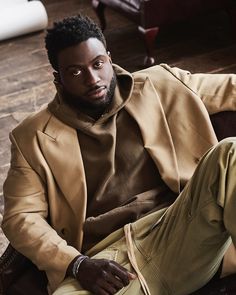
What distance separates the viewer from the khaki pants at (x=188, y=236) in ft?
4.26

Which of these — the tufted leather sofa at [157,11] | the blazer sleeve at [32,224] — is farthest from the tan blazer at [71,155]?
the tufted leather sofa at [157,11]

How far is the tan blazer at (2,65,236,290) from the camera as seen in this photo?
4.96 feet

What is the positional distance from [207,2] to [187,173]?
210 centimetres

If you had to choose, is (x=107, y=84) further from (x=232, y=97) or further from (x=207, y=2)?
(x=207, y=2)

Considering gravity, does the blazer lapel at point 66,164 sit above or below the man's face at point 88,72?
below

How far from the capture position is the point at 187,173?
1.60 metres

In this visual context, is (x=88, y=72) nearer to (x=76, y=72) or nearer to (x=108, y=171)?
(x=76, y=72)

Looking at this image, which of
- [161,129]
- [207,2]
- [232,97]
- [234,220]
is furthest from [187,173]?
[207,2]

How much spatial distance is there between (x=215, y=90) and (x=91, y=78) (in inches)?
13.9

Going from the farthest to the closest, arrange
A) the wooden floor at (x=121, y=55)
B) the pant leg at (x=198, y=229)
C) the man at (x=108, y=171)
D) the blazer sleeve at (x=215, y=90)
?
the wooden floor at (x=121, y=55), the blazer sleeve at (x=215, y=90), the man at (x=108, y=171), the pant leg at (x=198, y=229)

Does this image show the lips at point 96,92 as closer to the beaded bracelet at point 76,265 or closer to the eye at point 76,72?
the eye at point 76,72

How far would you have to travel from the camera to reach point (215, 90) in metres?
1.64

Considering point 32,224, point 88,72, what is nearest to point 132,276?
point 32,224

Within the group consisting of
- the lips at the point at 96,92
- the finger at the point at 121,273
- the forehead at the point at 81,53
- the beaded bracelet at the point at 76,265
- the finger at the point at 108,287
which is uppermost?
the forehead at the point at 81,53
